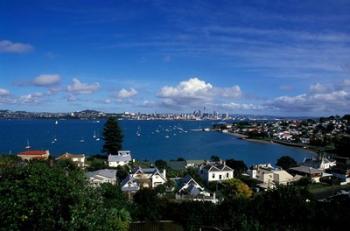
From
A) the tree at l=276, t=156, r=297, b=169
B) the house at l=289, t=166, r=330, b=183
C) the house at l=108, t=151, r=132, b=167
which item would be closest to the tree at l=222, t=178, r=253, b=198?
the house at l=289, t=166, r=330, b=183

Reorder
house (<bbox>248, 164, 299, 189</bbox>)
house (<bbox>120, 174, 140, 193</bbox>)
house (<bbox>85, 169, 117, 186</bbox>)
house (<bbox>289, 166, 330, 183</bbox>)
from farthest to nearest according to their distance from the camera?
house (<bbox>289, 166, 330, 183</bbox>) → house (<bbox>248, 164, 299, 189</bbox>) → house (<bbox>85, 169, 117, 186</bbox>) → house (<bbox>120, 174, 140, 193</bbox>)

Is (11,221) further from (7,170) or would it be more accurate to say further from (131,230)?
(131,230)

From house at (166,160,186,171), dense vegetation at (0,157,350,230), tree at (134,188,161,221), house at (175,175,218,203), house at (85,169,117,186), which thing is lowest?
house at (166,160,186,171)

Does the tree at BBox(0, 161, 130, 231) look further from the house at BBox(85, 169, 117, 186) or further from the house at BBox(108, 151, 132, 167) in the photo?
the house at BBox(108, 151, 132, 167)

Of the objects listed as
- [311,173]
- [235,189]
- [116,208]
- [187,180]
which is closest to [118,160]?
[187,180]

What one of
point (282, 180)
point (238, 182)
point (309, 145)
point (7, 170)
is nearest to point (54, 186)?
point (7, 170)
